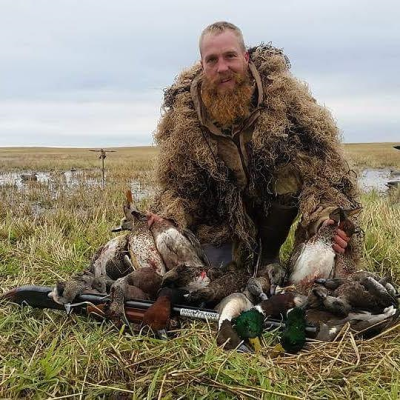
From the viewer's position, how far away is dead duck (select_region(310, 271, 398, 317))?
3014mm

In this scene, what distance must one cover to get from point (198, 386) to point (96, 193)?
5.98 metres

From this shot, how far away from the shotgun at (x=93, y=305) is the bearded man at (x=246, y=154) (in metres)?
0.92

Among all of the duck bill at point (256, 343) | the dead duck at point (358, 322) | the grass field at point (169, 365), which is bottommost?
the grass field at point (169, 365)

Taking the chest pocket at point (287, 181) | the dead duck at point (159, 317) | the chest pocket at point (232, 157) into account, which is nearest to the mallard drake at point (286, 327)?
the dead duck at point (159, 317)

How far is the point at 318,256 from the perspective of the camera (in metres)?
Answer: 3.51

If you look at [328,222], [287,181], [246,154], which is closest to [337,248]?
[328,222]

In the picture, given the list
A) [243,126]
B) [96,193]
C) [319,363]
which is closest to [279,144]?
[243,126]

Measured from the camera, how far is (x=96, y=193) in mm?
8180

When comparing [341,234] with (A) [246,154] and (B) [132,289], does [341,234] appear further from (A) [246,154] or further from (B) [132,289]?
(B) [132,289]

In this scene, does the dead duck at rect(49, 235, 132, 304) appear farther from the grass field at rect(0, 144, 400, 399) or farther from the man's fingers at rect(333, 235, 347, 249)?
the man's fingers at rect(333, 235, 347, 249)

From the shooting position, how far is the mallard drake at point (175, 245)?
379 cm

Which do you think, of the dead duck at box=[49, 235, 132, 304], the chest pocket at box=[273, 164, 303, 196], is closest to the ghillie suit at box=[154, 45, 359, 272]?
the chest pocket at box=[273, 164, 303, 196]

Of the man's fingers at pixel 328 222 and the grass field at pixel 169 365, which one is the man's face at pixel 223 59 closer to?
the man's fingers at pixel 328 222

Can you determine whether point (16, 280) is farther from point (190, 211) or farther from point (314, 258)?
point (314, 258)
